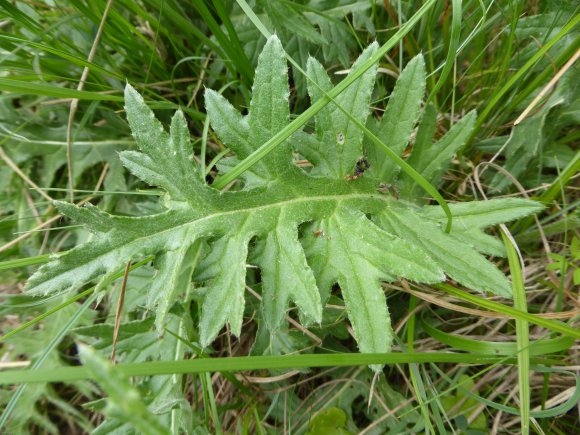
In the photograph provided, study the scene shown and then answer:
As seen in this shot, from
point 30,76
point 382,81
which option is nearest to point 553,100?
point 382,81

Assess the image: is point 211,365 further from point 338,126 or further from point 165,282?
point 338,126

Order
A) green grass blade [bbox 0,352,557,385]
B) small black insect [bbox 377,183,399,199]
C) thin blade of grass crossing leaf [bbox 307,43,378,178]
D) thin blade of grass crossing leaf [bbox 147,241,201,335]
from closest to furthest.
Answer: green grass blade [bbox 0,352,557,385] < thin blade of grass crossing leaf [bbox 147,241,201,335] < thin blade of grass crossing leaf [bbox 307,43,378,178] < small black insect [bbox 377,183,399,199]

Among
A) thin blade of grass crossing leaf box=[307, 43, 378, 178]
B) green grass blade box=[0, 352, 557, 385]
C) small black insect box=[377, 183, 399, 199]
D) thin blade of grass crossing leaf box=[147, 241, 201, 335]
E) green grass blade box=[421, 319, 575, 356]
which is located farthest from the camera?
small black insect box=[377, 183, 399, 199]

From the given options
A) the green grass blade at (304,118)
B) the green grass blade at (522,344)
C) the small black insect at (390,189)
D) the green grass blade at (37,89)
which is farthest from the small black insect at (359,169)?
the green grass blade at (37,89)

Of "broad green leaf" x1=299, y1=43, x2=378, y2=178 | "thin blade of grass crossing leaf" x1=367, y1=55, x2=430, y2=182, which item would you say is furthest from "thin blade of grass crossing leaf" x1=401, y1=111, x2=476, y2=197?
"broad green leaf" x1=299, y1=43, x2=378, y2=178

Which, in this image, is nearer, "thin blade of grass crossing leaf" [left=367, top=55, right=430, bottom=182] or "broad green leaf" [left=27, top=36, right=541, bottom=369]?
"broad green leaf" [left=27, top=36, right=541, bottom=369]

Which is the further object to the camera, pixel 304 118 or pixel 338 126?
pixel 338 126

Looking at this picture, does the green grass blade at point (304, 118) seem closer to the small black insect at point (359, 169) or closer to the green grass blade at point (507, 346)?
the small black insect at point (359, 169)

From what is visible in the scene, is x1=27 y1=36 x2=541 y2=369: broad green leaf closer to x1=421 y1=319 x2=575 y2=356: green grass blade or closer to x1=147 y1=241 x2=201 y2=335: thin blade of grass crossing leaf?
x1=147 y1=241 x2=201 y2=335: thin blade of grass crossing leaf

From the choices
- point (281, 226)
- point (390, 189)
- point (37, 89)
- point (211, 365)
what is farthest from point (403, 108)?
point (37, 89)
